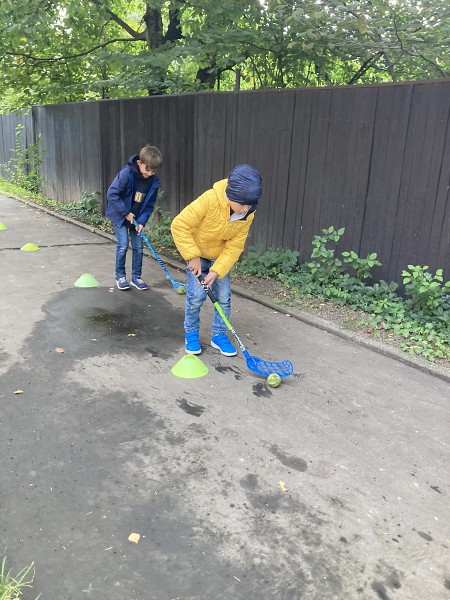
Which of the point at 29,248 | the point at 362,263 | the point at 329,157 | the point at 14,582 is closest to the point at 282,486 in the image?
the point at 14,582

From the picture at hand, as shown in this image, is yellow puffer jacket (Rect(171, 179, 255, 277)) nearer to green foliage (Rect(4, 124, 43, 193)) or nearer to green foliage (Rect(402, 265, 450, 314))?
green foliage (Rect(402, 265, 450, 314))

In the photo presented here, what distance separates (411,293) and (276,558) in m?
3.40

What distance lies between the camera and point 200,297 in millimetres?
4316

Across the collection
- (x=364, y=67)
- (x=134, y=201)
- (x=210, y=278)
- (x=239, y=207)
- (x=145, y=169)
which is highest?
(x=364, y=67)

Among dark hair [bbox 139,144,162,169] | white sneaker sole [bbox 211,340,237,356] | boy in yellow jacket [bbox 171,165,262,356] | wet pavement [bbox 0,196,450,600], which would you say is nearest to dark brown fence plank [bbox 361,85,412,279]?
wet pavement [bbox 0,196,450,600]

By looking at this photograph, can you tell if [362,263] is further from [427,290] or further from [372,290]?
[427,290]

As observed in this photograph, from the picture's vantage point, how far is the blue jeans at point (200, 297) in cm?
431

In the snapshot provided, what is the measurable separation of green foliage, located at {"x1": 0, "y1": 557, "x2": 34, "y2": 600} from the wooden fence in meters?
4.35

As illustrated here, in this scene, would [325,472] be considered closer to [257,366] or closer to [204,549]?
[204,549]

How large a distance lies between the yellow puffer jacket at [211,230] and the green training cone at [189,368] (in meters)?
0.71

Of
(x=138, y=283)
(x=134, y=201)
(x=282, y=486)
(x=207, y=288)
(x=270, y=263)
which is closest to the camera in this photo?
(x=282, y=486)

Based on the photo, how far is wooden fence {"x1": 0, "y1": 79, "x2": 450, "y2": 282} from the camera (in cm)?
507

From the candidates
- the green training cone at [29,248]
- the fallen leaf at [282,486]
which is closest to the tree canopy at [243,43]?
the green training cone at [29,248]

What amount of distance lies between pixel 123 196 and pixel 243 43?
327cm
